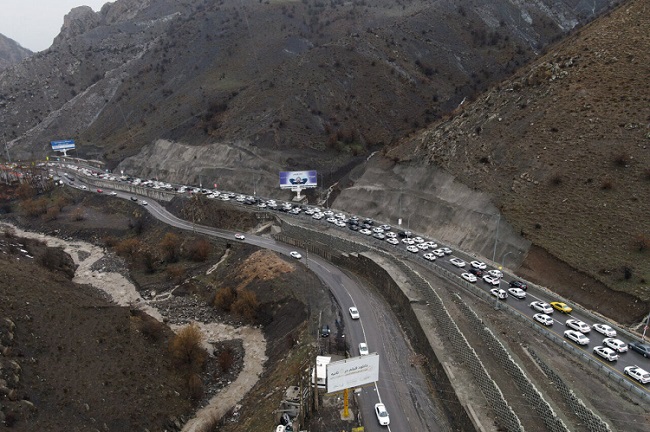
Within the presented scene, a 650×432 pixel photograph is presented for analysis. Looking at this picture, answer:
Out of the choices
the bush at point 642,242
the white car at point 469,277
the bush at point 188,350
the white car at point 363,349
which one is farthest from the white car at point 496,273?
the bush at point 188,350

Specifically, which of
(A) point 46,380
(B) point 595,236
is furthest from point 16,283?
(B) point 595,236

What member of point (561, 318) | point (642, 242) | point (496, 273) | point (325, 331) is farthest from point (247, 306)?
point (642, 242)

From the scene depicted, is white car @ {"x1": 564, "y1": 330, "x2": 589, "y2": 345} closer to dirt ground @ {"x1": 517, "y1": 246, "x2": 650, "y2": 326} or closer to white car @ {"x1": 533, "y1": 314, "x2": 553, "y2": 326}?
white car @ {"x1": 533, "y1": 314, "x2": 553, "y2": 326}

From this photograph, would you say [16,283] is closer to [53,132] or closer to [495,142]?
[495,142]

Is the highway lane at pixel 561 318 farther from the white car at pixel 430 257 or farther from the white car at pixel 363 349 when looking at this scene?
A: the white car at pixel 363 349

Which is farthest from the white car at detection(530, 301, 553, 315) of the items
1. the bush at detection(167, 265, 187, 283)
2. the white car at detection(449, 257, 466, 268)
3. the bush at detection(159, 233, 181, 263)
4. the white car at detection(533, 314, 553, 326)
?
the bush at detection(159, 233, 181, 263)

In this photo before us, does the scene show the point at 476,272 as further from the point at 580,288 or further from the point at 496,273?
the point at 580,288
